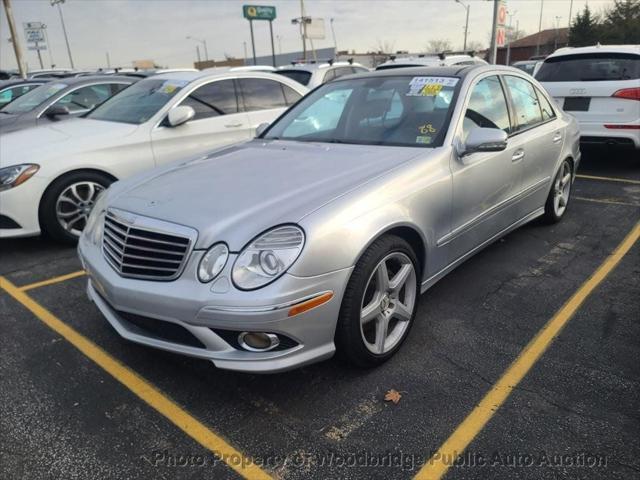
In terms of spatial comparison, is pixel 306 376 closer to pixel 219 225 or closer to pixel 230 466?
pixel 230 466

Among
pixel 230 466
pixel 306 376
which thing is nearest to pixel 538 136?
pixel 306 376

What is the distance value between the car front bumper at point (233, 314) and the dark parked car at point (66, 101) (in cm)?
539

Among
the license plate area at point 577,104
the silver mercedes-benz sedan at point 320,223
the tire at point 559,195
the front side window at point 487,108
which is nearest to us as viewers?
the silver mercedes-benz sedan at point 320,223

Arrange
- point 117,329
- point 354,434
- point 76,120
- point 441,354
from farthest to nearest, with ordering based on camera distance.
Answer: point 76,120 → point 441,354 → point 117,329 → point 354,434

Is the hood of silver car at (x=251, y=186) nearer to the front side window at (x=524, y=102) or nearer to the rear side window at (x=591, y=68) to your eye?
the front side window at (x=524, y=102)

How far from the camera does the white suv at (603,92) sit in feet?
21.7

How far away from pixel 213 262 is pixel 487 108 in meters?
2.48

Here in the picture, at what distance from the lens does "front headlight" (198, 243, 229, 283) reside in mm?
2293

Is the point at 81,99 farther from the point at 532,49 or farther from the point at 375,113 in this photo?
the point at 532,49

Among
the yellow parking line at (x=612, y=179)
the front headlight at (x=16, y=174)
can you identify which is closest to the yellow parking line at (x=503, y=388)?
the yellow parking line at (x=612, y=179)

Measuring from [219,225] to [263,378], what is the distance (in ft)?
3.05

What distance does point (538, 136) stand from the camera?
429cm

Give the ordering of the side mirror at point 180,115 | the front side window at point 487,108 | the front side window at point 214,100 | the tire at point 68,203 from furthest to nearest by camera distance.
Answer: the front side window at point 214,100, the side mirror at point 180,115, the tire at point 68,203, the front side window at point 487,108

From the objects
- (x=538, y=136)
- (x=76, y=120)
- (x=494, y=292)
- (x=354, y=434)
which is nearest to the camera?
(x=354, y=434)
